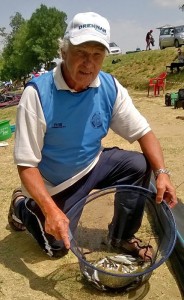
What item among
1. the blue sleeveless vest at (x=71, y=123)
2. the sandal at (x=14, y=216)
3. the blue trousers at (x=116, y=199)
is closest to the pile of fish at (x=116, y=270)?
the blue trousers at (x=116, y=199)

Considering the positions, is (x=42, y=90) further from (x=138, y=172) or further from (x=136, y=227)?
(x=136, y=227)

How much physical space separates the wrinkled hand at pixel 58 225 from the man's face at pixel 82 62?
2.50 ft

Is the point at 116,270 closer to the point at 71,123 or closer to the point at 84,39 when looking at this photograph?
the point at 71,123

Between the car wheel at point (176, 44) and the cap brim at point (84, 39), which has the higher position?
the car wheel at point (176, 44)

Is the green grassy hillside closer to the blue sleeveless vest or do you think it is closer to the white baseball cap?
the blue sleeveless vest

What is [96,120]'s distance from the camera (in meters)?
2.40

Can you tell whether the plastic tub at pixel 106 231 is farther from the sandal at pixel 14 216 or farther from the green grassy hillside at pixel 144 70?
the green grassy hillside at pixel 144 70

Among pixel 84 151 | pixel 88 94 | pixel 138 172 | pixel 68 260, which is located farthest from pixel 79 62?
pixel 68 260

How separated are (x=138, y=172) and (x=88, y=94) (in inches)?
22.4

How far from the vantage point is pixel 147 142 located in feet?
8.01

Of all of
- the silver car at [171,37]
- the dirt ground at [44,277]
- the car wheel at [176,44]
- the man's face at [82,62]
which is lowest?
the dirt ground at [44,277]

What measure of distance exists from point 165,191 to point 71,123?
661 mm

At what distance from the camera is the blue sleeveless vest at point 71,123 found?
2270mm

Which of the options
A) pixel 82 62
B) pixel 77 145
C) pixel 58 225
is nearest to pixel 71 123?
pixel 77 145
